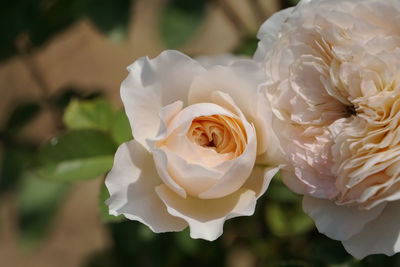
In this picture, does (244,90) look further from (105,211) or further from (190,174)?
(105,211)

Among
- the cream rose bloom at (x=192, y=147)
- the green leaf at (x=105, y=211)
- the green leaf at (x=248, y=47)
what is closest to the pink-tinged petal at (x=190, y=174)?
the cream rose bloom at (x=192, y=147)

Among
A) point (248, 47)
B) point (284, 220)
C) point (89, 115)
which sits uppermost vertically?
point (89, 115)

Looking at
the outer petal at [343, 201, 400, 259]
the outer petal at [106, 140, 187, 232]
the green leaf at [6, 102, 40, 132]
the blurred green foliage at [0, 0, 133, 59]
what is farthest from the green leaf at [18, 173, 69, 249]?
the outer petal at [343, 201, 400, 259]

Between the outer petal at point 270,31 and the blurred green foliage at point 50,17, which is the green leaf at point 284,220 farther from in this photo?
the outer petal at point 270,31

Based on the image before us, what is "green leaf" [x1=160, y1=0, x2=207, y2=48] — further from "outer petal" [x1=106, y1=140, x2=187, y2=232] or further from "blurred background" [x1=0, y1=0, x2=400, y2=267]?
"outer petal" [x1=106, y1=140, x2=187, y2=232]

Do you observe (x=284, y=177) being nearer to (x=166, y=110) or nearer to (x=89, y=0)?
(x=166, y=110)

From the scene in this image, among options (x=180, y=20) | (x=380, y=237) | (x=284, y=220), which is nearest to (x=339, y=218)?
(x=380, y=237)

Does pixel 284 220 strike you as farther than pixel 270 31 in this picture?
Yes
